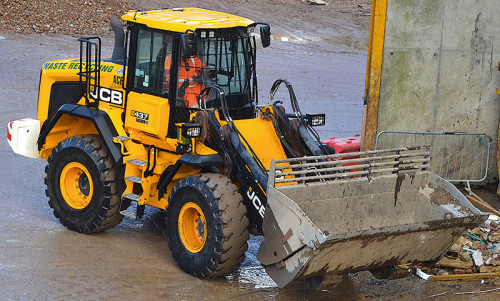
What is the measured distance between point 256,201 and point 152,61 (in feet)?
6.44

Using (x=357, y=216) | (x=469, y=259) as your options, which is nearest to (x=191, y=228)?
(x=357, y=216)

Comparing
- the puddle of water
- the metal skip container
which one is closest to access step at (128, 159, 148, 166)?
the puddle of water

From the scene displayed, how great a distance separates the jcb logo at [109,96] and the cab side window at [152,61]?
Answer: 33 centimetres

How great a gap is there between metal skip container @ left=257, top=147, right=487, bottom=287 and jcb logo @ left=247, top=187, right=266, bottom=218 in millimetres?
340

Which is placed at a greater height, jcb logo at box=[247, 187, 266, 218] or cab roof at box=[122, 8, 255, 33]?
cab roof at box=[122, 8, 255, 33]

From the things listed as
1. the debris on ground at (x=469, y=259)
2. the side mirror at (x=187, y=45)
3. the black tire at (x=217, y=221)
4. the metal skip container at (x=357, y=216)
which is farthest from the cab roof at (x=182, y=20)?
the debris on ground at (x=469, y=259)

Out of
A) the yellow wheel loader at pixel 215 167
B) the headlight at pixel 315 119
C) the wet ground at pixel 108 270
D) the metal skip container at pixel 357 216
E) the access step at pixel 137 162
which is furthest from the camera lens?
the headlight at pixel 315 119

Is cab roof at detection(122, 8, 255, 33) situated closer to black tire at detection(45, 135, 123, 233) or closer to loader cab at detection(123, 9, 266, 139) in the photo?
loader cab at detection(123, 9, 266, 139)

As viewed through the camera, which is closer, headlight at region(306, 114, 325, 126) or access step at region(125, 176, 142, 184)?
access step at region(125, 176, 142, 184)

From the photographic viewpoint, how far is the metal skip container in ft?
23.2

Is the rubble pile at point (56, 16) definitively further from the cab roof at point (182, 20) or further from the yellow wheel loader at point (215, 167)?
the cab roof at point (182, 20)

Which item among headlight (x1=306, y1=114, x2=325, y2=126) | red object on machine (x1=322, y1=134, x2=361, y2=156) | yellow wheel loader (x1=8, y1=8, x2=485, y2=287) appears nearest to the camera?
yellow wheel loader (x1=8, y1=8, x2=485, y2=287)

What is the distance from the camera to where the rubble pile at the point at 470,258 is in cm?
870

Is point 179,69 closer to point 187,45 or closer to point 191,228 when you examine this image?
point 187,45
